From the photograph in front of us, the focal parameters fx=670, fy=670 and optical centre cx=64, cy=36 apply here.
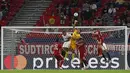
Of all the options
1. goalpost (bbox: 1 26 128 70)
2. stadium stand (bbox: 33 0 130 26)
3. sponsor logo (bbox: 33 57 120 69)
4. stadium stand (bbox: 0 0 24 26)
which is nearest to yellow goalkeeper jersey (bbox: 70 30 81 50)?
goalpost (bbox: 1 26 128 70)

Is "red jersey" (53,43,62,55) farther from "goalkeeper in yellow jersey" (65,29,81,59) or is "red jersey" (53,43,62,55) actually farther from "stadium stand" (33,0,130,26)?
"stadium stand" (33,0,130,26)

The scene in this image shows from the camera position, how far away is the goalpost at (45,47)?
2489cm

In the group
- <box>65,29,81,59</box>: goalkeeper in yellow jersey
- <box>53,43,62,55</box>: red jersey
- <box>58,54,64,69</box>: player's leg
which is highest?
<box>65,29,81,59</box>: goalkeeper in yellow jersey

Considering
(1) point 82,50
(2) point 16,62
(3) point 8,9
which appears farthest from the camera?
(3) point 8,9

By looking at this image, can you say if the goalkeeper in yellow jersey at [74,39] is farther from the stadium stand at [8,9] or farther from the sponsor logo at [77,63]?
the stadium stand at [8,9]

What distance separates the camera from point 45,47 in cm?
2516

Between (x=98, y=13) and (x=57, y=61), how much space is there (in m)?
6.09

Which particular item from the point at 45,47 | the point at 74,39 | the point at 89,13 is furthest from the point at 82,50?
the point at 89,13

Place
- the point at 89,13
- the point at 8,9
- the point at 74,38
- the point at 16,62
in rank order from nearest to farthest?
the point at 74,38 → the point at 16,62 → the point at 89,13 → the point at 8,9

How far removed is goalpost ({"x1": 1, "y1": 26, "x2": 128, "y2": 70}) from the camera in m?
24.9

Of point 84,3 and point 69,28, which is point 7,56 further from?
point 84,3

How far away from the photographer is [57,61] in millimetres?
24344

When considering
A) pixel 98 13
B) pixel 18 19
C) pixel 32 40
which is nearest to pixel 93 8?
pixel 98 13

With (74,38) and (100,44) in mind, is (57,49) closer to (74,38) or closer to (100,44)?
(74,38)
